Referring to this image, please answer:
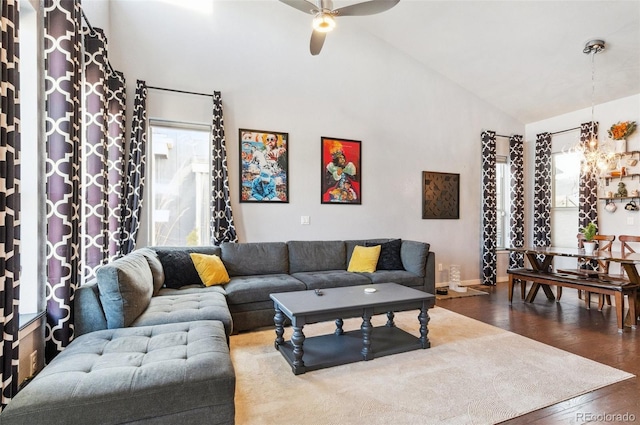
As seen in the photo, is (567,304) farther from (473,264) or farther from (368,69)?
(368,69)

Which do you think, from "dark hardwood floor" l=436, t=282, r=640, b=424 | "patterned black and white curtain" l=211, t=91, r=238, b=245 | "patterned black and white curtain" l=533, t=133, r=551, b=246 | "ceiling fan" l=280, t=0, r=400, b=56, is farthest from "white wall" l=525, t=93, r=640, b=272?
"patterned black and white curtain" l=211, t=91, r=238, b=245

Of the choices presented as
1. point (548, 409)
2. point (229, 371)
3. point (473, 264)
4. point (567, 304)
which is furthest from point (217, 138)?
point (567, 304)

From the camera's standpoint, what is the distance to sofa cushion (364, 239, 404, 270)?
15.1 ft

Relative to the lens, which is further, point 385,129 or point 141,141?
point 385,129

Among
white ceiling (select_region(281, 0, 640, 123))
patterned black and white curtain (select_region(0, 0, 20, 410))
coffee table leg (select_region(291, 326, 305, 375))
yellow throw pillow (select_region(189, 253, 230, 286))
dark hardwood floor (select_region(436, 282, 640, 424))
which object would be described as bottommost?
dark hardwood floor (select_region(436, 282, 640, 424))

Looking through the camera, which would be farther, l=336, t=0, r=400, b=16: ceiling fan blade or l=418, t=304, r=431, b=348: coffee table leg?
l=418, t=304, r=431, b=348: coffee table leg

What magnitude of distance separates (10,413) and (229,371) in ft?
2.79

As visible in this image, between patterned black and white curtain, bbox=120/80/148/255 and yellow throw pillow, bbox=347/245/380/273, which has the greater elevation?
patterned black and white curtain, bbox=120/80/148/255

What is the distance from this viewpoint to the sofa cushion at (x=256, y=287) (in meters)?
3.44

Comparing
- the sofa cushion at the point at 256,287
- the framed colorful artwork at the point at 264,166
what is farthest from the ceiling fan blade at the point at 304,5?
the sofa cushion at the point at 256,287

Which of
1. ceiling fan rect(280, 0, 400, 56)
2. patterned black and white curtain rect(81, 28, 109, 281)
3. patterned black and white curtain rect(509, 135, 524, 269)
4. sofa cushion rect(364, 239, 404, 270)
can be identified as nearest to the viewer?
ceiling fan rect(280, 0, 400, 56)

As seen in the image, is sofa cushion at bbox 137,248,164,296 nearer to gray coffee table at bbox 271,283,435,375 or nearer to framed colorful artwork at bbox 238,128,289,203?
gray coffee table at bbox 271,283,435,375

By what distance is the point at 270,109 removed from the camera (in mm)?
4613

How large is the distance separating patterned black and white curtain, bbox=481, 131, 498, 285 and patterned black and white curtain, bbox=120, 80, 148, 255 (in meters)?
5.43
